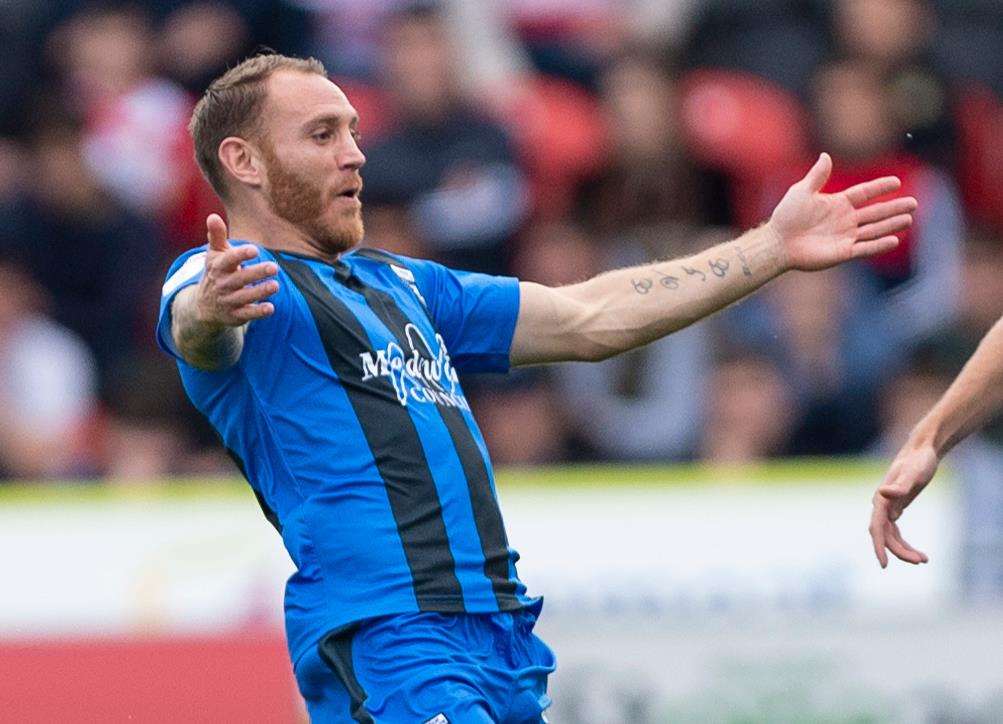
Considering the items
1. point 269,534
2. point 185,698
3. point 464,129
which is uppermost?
point 464,129

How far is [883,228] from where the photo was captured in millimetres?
5695

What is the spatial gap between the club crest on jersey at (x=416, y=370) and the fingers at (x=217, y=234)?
0.60m

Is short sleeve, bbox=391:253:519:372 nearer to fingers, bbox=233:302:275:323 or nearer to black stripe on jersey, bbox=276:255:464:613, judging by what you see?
black stripe on jersey, bbox=276:255:464:613

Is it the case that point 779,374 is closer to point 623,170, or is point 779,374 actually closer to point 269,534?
point 623,170

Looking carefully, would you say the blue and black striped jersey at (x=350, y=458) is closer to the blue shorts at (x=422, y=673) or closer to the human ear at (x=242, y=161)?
the blue shorts at (x=422, y=673)

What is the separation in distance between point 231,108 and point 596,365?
5.02 metres

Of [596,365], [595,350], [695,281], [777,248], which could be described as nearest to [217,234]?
[595,350]

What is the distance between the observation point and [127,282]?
11.1 meters

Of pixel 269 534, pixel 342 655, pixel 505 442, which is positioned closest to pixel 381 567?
pixel 342 655

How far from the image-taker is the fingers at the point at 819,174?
5.69 metres

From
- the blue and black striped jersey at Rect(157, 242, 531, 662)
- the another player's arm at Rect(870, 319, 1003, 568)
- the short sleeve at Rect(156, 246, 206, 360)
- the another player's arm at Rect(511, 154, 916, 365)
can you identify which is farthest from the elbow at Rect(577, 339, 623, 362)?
the short sleeve at Rect(156, 246, 206, 360)

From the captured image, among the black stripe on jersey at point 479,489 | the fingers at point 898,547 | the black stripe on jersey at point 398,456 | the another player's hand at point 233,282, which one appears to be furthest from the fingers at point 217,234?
the fingers at point 898,547

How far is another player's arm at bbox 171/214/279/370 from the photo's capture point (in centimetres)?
482

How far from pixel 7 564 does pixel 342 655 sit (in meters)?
4.63
